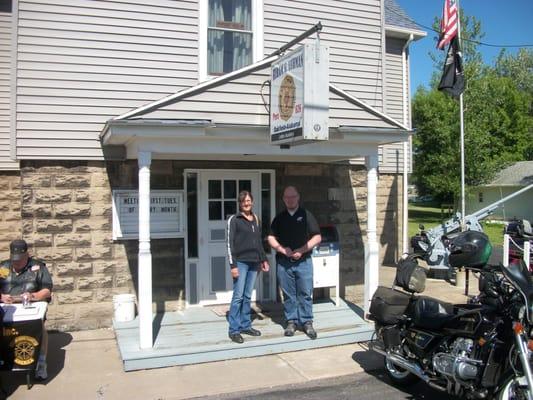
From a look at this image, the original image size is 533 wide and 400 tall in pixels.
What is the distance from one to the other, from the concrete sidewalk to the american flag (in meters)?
7.42

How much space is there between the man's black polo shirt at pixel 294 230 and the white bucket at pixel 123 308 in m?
2.27

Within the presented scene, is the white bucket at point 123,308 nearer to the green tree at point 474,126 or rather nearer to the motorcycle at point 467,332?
the motorcycle at point 467,332

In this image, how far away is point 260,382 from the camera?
574cm

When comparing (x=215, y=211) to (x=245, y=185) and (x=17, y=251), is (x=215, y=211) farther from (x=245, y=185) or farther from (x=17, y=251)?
(x=17, y=251)

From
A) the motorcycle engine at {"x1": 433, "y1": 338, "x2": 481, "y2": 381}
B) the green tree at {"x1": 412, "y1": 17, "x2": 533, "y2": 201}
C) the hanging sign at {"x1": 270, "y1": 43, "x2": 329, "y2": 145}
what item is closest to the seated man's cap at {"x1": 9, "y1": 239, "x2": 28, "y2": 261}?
the hanging sign at {"x1": 270, "y1": 43, "x2": 329, "y2": 145}

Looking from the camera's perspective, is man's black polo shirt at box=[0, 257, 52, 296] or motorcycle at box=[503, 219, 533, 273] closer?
man's black polo shirt at box=[0, 257, 52, 296]

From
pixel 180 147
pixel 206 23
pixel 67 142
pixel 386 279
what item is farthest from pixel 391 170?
pixel 67 142

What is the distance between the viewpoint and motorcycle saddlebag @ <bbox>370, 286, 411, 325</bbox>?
5.63 m

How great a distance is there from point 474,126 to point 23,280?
70.8 ft

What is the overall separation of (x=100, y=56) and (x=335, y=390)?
18.2ft

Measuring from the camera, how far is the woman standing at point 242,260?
6.65m

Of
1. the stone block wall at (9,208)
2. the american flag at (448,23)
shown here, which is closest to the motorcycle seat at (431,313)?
the stone block wall at (9,208)

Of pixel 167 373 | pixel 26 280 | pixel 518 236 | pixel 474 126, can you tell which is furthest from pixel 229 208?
pixel 474 126

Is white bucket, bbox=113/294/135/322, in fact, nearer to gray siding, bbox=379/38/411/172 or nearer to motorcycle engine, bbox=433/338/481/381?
motorcycle engine, bbox=433/338/481/381
